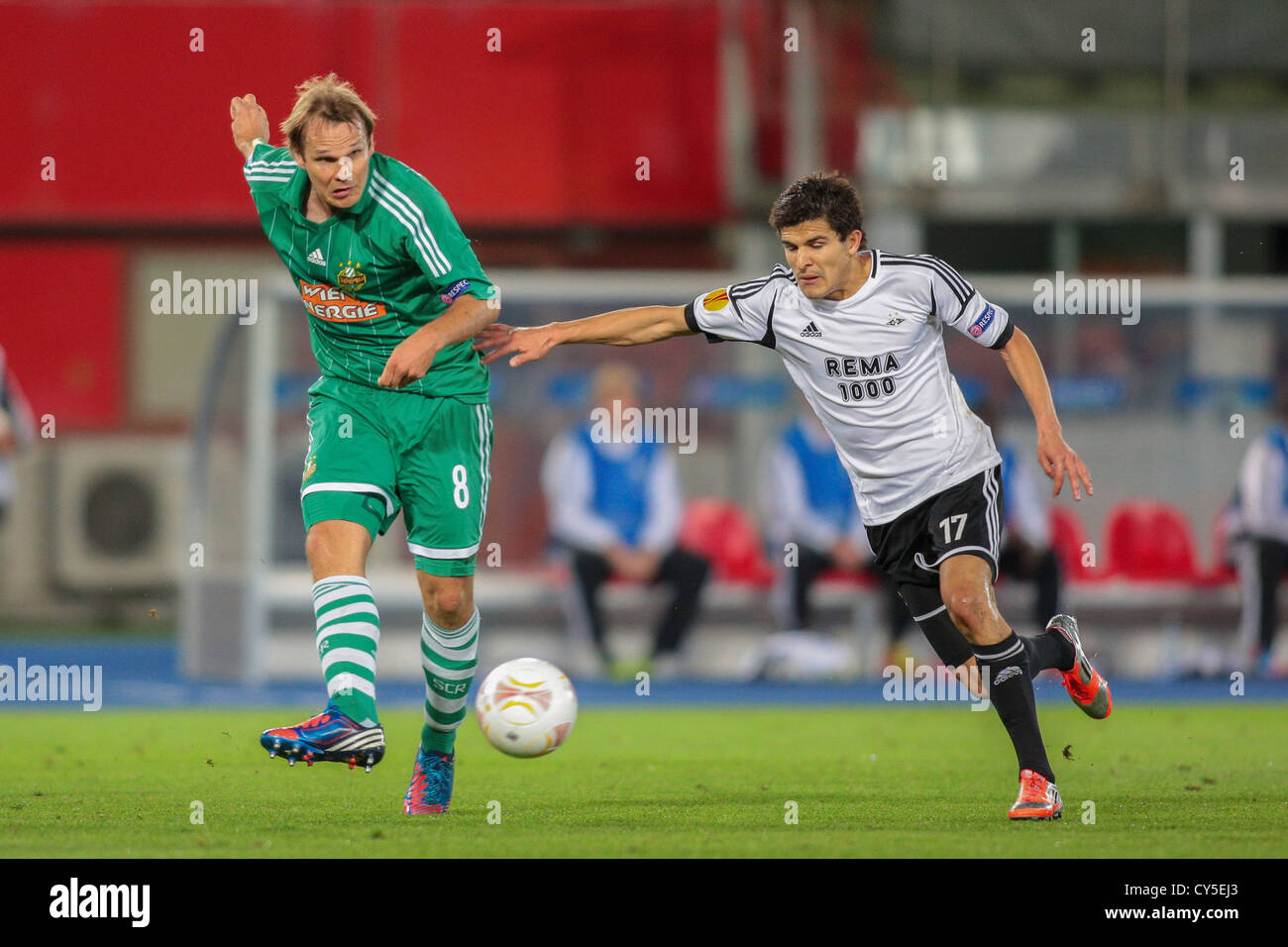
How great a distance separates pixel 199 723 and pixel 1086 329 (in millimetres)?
7217

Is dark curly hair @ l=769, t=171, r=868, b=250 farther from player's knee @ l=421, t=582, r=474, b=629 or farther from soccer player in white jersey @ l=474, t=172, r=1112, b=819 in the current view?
player's knee @ l=421, t=582, r=474, b=629

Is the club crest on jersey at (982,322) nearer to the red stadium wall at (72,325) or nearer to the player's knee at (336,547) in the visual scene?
the player's knee at (336,547)

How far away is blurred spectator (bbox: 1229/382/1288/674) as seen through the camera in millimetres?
12961

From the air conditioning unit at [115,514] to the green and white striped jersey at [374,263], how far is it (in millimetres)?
11744

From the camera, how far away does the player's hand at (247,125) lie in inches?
257

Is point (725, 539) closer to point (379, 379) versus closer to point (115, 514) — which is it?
point (115, 514)

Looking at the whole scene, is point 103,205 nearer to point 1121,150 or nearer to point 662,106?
point 662,106

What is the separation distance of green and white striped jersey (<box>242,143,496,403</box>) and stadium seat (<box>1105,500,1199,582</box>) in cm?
848

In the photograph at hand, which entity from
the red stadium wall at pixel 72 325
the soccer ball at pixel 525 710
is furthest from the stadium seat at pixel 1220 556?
the red stadium wall at pixel 72 325

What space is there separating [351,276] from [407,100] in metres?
13.0

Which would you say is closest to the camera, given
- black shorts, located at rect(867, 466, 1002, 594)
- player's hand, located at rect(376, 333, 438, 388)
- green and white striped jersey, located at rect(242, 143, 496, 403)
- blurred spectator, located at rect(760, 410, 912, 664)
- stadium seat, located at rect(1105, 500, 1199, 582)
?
player's hand, located at rect(376, 333, 438, 388)

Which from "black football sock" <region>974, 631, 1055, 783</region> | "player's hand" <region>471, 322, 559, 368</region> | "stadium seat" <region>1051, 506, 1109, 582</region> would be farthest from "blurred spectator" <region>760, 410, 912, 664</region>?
"player's hand" <region>471, 322, 559, 368</region>

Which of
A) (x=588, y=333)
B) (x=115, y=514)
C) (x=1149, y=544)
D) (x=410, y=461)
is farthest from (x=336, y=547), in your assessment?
(x=115, y=514)

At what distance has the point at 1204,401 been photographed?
14180 millimetres
